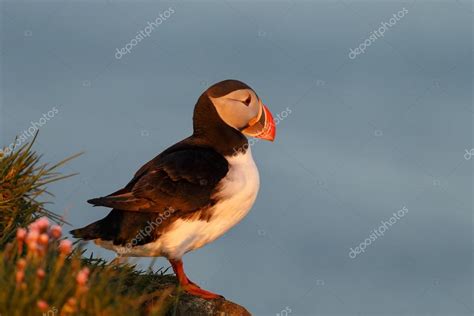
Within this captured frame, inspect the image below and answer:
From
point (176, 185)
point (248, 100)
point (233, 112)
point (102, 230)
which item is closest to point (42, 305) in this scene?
point (176, 185)

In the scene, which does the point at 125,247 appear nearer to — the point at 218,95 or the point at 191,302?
the point at 191,302

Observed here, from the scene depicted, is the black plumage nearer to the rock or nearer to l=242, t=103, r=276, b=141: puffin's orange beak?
l=242, t=103, r=276, b=141: puffin's orange beak

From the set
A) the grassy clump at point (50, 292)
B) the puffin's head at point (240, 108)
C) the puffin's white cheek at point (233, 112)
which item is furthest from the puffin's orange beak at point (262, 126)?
the grassy clump at point (50, 292)

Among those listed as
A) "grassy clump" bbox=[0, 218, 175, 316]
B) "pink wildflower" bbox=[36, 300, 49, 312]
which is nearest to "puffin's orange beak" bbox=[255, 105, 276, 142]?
"grassy clump" bbox=[0, 218, 175, 316]

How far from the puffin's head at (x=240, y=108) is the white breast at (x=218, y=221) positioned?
2.19ft

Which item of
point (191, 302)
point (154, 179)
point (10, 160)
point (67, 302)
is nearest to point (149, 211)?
point (154, 179)

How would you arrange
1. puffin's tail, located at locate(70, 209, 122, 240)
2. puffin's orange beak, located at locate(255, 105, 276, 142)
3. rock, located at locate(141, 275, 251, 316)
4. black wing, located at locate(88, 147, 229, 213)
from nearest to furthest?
rock, located at locate(141, 275, 251, 316) → black wing, located at locate(88, 147, 229, 213) → puffin's tail, located at locate(70, 209, 122, 240) → puffin's orange beak, located at locate(255, 105, 276, 142)

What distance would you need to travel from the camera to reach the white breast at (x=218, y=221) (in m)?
9.93

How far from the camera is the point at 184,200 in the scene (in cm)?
985

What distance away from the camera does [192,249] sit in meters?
10.3

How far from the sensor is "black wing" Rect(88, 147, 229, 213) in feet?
32.3

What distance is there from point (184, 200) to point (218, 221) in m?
0.63

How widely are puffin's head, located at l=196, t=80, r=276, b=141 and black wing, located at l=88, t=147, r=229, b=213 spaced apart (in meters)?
0.81

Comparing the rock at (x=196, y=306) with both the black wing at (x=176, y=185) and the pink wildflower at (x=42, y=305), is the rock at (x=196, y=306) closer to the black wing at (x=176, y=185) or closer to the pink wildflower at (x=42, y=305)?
the black wing at (x=176, y=185)
